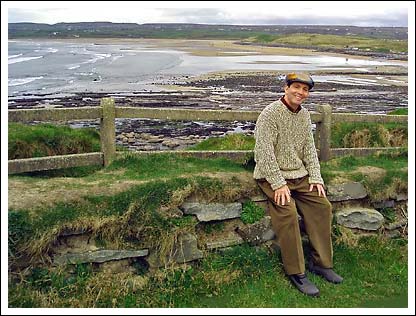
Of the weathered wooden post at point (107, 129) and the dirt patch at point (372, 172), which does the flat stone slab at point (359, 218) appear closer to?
the dirt patch at point (372, 172)

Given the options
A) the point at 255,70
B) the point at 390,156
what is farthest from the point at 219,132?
the point at 255,70

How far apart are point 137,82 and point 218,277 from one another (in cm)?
2785

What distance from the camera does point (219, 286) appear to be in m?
5.12

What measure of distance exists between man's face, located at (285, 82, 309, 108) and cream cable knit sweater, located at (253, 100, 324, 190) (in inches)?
3.9

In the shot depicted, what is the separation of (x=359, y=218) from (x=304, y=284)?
4.58ft

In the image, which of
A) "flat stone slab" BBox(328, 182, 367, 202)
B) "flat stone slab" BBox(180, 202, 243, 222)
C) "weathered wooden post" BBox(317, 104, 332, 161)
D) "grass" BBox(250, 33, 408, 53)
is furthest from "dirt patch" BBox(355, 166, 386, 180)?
"grass" BBox(250, 33, 408, 53)

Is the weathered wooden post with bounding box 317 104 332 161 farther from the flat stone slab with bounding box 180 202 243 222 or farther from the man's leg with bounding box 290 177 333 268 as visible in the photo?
the flat stone slab with bounding box 180 202 243 222

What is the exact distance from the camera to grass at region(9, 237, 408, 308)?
187 inches

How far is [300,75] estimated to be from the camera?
5.13 m

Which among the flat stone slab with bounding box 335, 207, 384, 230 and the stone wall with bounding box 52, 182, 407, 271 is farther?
the flat stone slab with bounding box 335, 207, 384, 230

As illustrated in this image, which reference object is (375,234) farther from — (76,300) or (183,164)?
(76,300)

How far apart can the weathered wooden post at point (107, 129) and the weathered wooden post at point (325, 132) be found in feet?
8.85

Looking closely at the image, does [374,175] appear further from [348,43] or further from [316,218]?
[348,43]

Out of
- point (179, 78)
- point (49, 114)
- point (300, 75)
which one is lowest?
point (49, 114)
